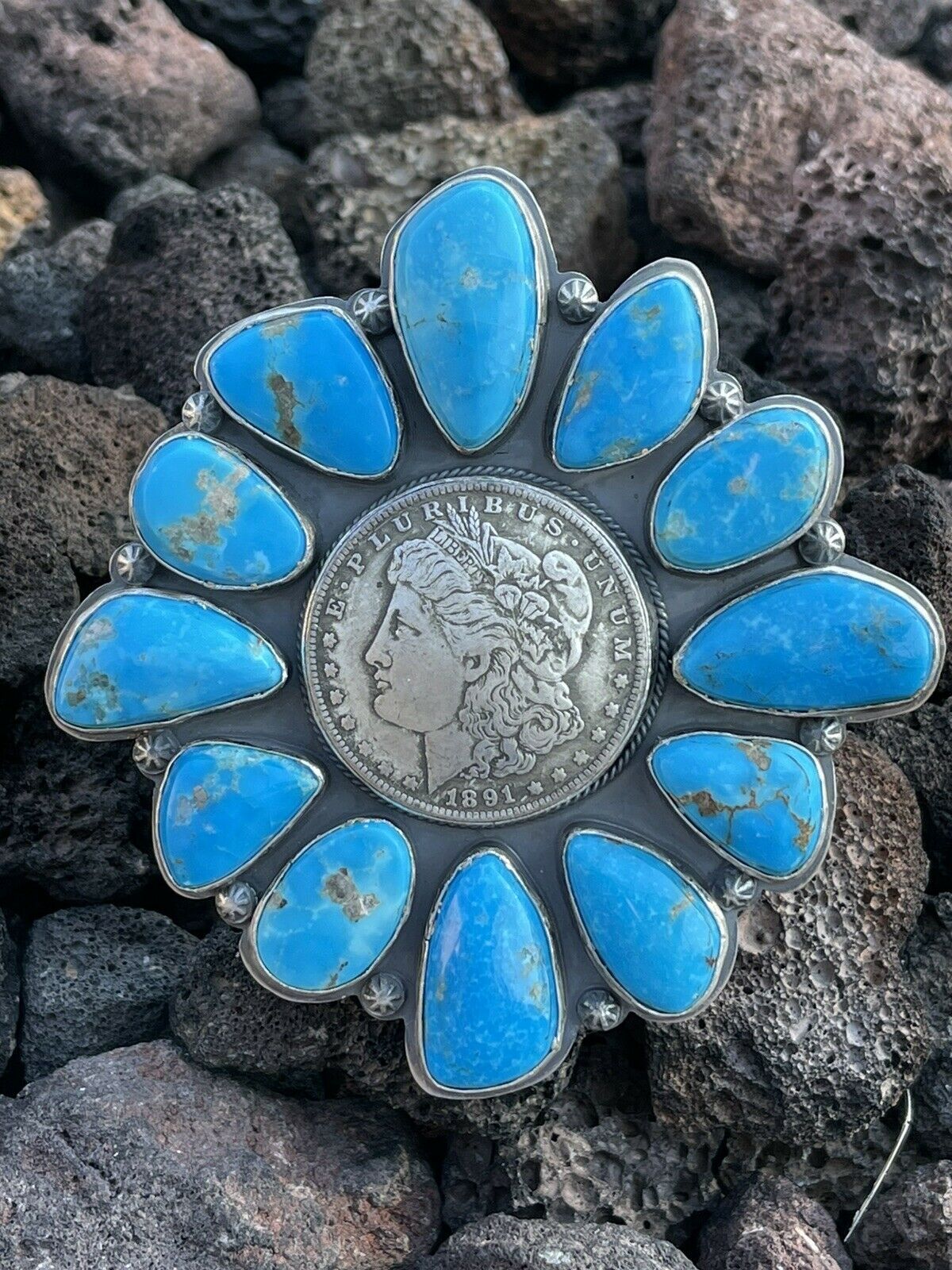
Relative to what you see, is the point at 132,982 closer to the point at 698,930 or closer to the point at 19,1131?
the point at 19,1131

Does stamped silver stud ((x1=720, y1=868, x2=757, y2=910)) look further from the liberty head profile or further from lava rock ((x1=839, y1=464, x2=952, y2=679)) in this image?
lava rock ((x1=839, y1=464, x2=952, y2=679))

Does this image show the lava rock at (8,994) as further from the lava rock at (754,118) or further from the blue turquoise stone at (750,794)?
the lava rock at (754,118)

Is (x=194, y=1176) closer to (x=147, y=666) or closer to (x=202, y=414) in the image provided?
(x=147, y=666)

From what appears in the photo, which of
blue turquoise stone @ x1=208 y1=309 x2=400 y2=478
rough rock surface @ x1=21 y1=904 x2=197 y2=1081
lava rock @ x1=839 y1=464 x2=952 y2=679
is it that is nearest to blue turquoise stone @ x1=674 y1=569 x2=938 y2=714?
lava rock @ x1=839 y1=464 x2=952 y2=679

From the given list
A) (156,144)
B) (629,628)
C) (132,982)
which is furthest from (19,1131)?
(156,144)

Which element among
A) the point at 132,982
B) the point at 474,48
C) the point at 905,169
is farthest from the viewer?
the point at 474,48

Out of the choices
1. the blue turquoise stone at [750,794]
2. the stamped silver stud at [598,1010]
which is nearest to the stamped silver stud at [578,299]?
the blue turquoise stone at [750,794]
